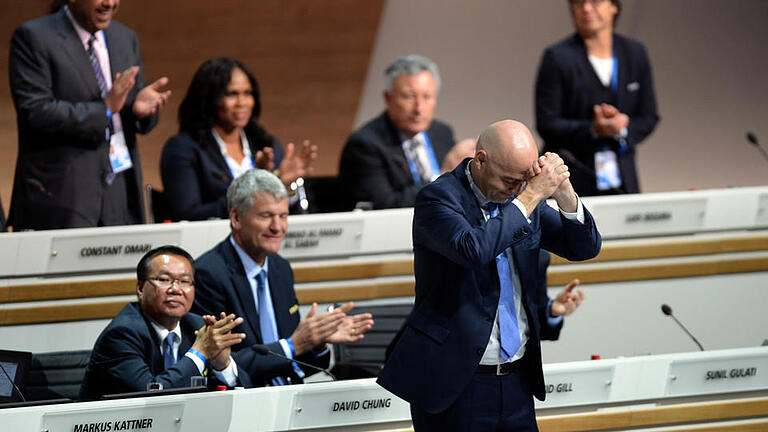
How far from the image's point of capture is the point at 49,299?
4.52 metres

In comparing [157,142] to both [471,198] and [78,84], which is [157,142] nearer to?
[78,84]

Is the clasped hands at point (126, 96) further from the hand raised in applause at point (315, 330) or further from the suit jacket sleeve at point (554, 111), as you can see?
the suit jacket sleeve at point (554, 111)

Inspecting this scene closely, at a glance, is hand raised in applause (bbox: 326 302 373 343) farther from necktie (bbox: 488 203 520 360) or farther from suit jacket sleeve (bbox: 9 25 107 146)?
suit jacket sleeve (bbox: 9 25 107 146)

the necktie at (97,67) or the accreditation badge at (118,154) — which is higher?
the necktie at (97,67)

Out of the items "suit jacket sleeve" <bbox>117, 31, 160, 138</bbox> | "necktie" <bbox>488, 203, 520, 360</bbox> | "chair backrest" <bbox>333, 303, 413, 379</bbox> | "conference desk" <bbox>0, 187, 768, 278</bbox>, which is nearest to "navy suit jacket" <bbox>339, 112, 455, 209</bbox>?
"conference desk" <bbox>0, 187, 768, 278</bbox>

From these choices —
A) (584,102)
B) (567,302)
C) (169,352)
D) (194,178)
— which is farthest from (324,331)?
(584,102)

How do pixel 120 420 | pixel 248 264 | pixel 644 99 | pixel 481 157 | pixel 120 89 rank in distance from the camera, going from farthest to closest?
pixel 644 99
pixel 120 89
pixel 248 264
pixel 120 420
pixel 481 157

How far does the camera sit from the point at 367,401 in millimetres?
3607

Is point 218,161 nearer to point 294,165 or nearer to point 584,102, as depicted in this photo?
point 294,165

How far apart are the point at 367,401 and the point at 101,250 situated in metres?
1.47

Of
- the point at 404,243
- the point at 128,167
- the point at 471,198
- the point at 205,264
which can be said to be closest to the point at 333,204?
the point at 404,243

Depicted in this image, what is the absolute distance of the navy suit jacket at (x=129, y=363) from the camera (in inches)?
142

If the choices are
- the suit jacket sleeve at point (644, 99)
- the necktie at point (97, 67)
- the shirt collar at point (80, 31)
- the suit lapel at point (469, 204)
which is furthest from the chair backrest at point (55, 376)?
the suit jacket sleeve at point (644, 99)

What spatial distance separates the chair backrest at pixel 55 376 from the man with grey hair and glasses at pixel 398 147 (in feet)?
5.39
